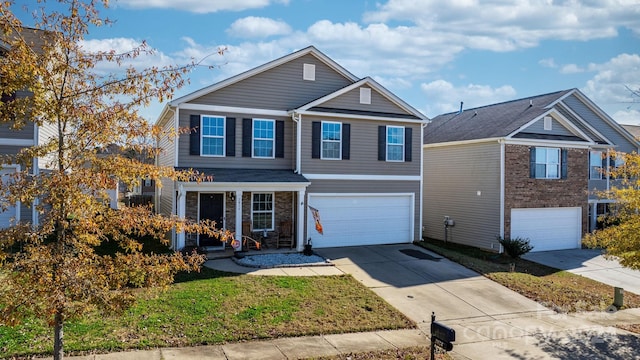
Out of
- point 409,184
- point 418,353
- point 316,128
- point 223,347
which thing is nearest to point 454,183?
point 409,184

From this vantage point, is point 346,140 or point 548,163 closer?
point 346,140

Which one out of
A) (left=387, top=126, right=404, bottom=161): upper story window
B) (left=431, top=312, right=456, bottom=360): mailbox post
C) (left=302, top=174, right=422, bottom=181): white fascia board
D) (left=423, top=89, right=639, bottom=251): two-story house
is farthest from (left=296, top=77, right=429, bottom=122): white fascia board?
(left=431, top=312, right=456, bottom=360): mailbox post

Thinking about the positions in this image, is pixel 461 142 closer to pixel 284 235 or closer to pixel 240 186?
pixel 284 235

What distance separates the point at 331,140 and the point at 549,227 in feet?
37.8

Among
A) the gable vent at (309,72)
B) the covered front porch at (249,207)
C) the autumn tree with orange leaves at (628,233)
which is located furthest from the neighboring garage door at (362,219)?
the autumn tree with orange leaves at (628,233)

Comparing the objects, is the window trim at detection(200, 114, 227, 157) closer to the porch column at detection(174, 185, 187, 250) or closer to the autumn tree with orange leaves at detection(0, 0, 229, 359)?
the porch column at detection(174, 185, 187, 250)

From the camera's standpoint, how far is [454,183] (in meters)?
22.3

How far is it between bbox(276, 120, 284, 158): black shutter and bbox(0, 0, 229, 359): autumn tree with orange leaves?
1147cm

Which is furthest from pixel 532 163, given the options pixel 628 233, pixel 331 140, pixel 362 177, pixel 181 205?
pixel 181 205

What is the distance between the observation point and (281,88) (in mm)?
18156

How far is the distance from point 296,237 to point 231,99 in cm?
589

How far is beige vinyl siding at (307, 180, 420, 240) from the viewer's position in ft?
59.3

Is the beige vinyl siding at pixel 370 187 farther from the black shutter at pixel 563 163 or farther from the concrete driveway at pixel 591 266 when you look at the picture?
the black shutter at pixel 563 163

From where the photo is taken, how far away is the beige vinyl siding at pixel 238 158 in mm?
16438
